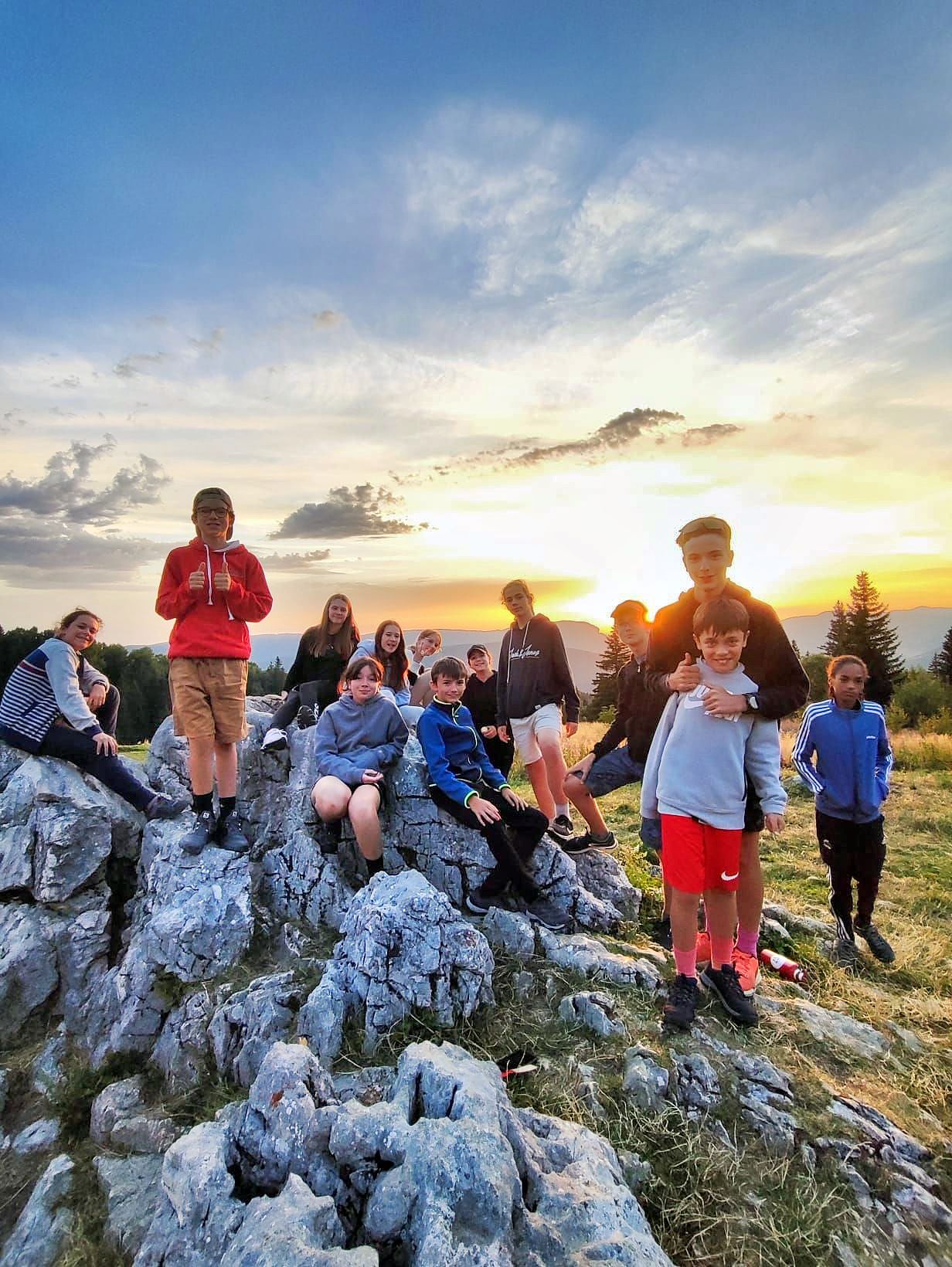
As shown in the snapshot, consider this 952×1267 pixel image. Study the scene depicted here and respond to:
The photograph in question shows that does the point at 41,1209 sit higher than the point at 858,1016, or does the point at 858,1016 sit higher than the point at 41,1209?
Result: the point at 858,1016

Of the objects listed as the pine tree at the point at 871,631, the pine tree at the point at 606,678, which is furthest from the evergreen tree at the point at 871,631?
the pine tree at the point at 606,678

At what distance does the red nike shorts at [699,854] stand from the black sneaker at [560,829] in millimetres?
2567

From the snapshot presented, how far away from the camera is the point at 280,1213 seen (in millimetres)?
3016

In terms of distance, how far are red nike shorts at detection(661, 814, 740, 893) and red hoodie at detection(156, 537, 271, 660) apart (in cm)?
461

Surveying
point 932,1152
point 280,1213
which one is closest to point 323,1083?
point 280,1213

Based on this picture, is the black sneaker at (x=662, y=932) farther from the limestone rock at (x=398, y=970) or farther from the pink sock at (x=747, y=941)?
the limestone rock at (x=398, y=970)

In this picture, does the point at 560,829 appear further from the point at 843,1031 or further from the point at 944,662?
the point at 944,662

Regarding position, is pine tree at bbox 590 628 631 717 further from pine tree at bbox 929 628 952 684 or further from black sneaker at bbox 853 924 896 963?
black sneaker at bbox 853 924 896 963

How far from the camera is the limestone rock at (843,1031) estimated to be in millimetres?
5031

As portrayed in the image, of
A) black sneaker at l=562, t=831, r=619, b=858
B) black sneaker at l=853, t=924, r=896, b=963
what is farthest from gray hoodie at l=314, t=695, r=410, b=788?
black sneaker at l=853, t=924, r=896, b=963

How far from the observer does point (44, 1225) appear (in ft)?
14.1

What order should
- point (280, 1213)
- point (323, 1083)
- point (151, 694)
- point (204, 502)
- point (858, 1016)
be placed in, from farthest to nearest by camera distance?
point (151, 694) → point (204, 502) → point (858, 1016) → point (323, 1083) → point (280, 1213)

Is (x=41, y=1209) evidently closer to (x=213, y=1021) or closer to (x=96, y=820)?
(x=213, y=1021)

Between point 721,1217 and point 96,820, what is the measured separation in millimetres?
6859
